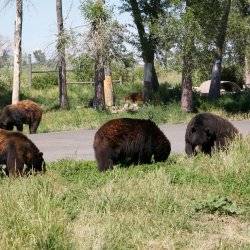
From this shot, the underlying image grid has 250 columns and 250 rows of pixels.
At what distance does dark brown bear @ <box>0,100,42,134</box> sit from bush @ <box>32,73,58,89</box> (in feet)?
60.8

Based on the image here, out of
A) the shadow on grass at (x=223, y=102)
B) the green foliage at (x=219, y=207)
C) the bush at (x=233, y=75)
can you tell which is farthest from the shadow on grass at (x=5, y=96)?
the green foliage at (x=219, y=207)

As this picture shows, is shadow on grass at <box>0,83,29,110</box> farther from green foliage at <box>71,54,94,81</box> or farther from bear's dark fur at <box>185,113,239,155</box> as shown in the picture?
bear's dark fur at <box>185,113,239,155</box>

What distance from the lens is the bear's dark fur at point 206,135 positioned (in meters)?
12.4

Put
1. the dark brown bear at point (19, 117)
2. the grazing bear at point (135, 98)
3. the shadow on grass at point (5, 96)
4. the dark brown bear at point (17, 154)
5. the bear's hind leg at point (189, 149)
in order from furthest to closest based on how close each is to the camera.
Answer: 1. the shadow on grass at point (5, 96)
2. the grazing bear at point (135, 98)
3. the dark brown bear at point (19, 117)
4. the bear's hind leg at point (189, 149)
5. the dark brown bear at point (17, 154)

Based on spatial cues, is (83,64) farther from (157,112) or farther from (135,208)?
(135,208)

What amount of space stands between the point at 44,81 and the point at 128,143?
3188 centimetres

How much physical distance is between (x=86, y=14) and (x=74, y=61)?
2433 mm

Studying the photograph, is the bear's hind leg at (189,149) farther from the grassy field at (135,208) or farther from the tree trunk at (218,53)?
the tree trunk at (218,53)

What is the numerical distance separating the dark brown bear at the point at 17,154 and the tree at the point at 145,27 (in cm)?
2033

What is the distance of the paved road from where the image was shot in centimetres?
1534

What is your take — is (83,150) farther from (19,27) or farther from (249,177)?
(19,27)

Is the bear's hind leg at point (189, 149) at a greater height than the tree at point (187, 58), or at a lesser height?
lesser

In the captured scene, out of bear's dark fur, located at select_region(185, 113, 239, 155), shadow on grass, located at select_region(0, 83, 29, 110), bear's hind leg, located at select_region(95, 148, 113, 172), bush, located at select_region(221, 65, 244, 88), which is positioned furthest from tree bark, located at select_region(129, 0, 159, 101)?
bear's hind leg, located at select_region(95, 148, 113, 172)

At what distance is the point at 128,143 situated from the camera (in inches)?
440
